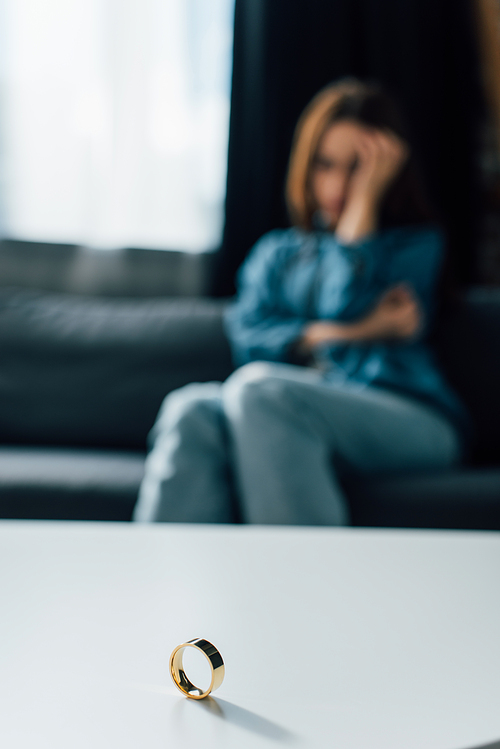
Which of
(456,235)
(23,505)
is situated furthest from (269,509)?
(456,235)

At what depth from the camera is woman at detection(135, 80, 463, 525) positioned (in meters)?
0.92

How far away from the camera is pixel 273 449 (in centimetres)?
92

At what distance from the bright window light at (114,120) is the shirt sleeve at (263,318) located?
53 centimetres

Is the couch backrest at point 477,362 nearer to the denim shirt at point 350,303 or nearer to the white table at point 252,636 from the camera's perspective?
the denim shirt at point 350,303

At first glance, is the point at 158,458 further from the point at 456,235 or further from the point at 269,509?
the point at 456,235

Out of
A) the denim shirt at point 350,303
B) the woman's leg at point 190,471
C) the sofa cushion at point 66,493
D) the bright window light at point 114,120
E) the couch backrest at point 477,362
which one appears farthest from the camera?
the bright window light at point 114,120

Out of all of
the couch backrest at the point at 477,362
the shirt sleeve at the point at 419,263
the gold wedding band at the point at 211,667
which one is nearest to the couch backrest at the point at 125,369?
the couch backrest at the point at 477,362

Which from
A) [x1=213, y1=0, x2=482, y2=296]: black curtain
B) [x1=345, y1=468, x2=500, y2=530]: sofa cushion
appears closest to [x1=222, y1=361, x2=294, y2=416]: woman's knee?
[x1=345, y1=468, x2=500, y2=530]: sofa cushion

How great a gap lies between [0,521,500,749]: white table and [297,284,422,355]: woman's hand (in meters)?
0.72

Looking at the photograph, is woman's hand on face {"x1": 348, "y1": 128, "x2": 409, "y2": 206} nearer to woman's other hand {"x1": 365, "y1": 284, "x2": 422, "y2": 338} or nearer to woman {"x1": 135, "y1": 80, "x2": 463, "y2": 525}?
woman {"x1": 135, "y1": 80, "x2": 463, "y2": 525}

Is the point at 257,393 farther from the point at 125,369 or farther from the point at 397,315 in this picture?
the point at 125,369

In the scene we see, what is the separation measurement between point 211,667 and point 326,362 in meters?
1.02

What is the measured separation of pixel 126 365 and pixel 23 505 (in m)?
0.48

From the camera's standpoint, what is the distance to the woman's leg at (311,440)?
0.90 metres
